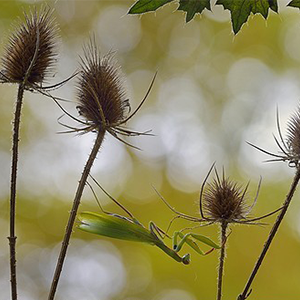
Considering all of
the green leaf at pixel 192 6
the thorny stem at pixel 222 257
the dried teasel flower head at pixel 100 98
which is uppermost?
the green leaf at pixel 192 6

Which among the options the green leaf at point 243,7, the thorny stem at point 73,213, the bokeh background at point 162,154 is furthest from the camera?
the bokeh background at point 162,154

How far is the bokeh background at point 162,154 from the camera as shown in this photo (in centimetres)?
205

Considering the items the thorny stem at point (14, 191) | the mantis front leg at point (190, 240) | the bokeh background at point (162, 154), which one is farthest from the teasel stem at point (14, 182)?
the bokeh background at point (162, 154)

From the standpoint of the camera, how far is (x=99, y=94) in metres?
0.43

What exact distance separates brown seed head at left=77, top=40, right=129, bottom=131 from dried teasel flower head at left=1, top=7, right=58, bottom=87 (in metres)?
0.03

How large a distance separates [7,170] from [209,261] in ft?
2.74

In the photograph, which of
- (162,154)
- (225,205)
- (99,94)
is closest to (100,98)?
(99,94)

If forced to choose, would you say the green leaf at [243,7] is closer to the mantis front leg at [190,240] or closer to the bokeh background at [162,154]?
the mantis front leg at [190,240]

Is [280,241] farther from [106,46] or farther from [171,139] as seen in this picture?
[106,46]

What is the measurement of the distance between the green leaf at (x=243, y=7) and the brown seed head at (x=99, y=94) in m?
0.11

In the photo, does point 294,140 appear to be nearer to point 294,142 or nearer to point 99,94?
point 294,142

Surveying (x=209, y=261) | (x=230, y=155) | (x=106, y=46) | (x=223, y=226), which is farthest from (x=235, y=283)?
(x=223, y=226)

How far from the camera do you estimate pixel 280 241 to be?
2.08 metres

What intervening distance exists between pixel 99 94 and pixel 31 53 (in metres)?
0.06
